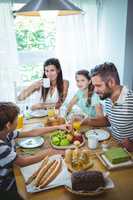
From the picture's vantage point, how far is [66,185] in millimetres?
1256

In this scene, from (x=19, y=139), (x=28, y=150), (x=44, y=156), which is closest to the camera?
(x=44, y=156)

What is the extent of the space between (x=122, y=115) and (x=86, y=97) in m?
0.86

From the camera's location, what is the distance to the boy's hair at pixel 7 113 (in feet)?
4.97

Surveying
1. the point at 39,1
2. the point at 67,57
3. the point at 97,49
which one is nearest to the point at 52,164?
the point at 39,1

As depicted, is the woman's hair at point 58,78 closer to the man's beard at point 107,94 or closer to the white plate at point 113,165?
the man's beard at point 107,94

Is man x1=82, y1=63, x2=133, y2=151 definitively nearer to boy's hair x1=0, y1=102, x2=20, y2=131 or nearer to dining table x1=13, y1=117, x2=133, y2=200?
dining table x1=13, y1=117, x2=133, y2=200

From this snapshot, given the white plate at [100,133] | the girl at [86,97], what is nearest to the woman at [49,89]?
the girl at [86,97]

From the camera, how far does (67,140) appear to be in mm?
1729

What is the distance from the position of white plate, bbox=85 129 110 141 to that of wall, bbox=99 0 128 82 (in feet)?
5.55

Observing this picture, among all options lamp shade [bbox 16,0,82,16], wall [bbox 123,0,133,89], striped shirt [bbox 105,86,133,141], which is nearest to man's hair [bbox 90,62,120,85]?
striped shirt [bbox 105,86,133,141]

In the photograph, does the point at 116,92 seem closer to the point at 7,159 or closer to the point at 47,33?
the point at 7,159

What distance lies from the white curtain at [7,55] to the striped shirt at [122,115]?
1.76m

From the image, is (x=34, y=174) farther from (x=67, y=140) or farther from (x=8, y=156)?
(x=67, y=140)

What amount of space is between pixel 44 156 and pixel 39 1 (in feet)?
3.17
